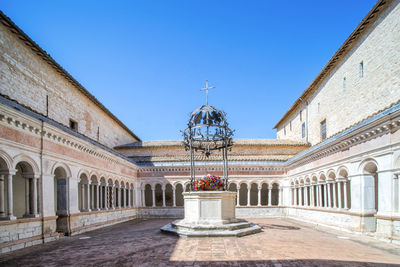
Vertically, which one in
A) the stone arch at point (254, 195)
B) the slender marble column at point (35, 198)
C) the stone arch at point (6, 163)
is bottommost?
the stone arch at point (254, 195)

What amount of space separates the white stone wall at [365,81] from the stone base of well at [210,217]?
9.73 metres

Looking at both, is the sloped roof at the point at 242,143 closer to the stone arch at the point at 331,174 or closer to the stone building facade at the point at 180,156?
the stone building facade at the point at 180,156

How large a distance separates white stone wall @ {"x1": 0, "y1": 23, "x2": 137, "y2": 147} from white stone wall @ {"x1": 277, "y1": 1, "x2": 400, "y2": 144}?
1849 cm

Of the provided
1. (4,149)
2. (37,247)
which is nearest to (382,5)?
(4,149)

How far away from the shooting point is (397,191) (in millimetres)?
10961

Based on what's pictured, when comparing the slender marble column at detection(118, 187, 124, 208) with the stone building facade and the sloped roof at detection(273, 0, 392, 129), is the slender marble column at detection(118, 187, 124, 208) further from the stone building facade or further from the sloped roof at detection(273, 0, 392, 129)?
the sloped roof at detection(273, 0, 392, 129)

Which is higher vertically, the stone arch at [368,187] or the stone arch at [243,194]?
the stone arch at [368,187]

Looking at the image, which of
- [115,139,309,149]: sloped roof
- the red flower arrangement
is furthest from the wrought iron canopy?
[115,139,309,149]: sloped roof

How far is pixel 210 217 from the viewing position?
13.5 m

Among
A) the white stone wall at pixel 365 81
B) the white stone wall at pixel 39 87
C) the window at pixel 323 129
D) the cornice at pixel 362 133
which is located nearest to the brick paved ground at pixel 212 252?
the cornice at pixel 362 133

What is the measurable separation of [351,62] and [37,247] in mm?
19349

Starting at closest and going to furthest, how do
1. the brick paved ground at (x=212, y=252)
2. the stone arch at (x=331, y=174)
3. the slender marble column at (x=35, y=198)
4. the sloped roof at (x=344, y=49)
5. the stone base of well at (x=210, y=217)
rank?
the brick paved ground at (x=212, y=252) < the slender marble column at (x=35, y=198) < the stone base of well at (x=210, y=217) < the sloped roof at (x=344, y=49) < the stone arch at (x=331, y=174)

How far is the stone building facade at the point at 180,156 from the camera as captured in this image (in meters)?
11.3

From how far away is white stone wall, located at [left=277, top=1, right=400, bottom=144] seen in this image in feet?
49.8
